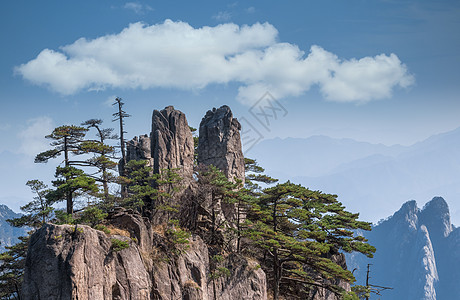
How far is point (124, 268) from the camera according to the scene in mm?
24422

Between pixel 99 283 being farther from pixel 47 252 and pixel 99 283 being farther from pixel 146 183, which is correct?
pixel 146 183

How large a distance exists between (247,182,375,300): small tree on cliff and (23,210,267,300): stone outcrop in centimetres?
264

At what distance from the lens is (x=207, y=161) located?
4050 cm

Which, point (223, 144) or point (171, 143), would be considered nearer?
point (171, 143)

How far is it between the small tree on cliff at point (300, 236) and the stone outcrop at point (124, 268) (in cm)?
264

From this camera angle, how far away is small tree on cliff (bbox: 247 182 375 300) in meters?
33.5

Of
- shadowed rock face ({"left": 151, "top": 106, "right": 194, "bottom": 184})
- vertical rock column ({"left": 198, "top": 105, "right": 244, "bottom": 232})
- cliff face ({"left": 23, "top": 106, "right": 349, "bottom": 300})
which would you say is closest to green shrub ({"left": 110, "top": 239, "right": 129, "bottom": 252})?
cliff face ({"left": 23, "top": 106, "right": 349, "bottom": 300})

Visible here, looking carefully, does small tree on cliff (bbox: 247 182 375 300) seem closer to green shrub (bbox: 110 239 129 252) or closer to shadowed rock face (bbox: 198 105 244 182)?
shadowed rock face (bbox: 198 105 244 182)

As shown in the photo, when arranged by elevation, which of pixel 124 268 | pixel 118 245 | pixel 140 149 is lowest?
pixel 124 268

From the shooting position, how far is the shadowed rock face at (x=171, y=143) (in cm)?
3366

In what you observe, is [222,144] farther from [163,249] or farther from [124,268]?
[124,268]

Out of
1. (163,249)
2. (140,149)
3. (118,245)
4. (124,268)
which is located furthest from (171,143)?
(124,268)

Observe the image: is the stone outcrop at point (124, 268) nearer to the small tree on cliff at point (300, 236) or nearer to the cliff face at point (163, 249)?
the cliff face at point (163, 249)

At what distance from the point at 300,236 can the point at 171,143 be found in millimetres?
12710
